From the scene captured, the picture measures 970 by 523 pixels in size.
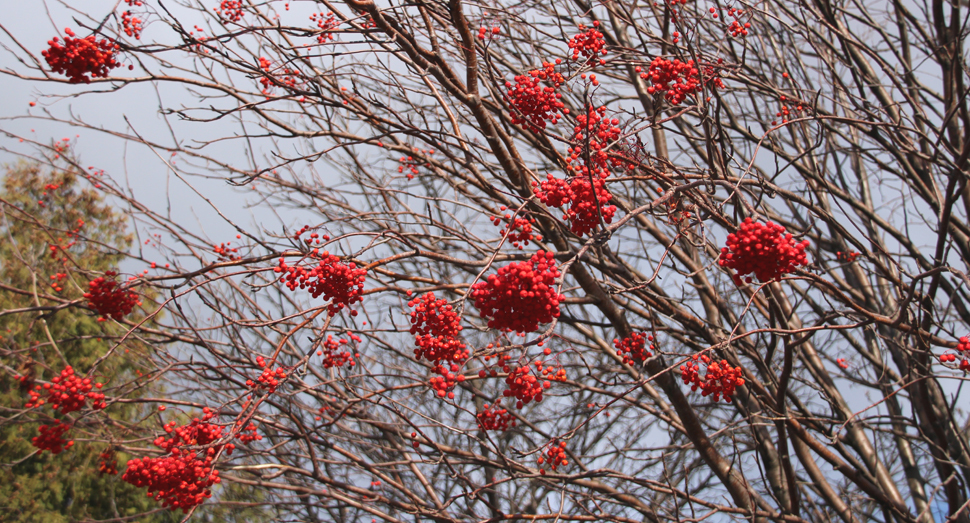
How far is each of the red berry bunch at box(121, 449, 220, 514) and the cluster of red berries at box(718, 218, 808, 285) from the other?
10.2 ft

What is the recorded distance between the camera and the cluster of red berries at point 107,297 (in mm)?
4254

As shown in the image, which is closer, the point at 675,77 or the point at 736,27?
the point at 675,77

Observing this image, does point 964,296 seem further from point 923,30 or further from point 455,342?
point 455,342

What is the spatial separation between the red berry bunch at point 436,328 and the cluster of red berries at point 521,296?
407 millimetres

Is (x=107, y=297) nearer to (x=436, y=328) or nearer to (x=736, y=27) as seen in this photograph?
(x=436, y=328)

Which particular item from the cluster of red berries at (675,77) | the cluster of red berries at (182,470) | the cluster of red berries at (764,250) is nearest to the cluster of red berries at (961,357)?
the cluster of red berries at (764,250)

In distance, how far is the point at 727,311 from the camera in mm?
5289

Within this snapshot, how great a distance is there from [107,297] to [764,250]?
4200mm

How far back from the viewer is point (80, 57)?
403cm

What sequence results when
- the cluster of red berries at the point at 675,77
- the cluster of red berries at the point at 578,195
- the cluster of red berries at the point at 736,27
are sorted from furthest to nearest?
the cluster of red berries at the point at 736,27
the cluster of red berries at the point at 675,77
the cluster of red berries at the point at 578,195

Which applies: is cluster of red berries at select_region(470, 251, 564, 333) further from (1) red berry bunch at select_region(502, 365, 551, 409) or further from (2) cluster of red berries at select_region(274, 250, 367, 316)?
(2) cluster of red berries at select_region(274, 250, 367, 316)

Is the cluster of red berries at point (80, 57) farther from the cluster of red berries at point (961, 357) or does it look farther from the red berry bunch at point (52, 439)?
the cluster of red berries at point (961, 357)

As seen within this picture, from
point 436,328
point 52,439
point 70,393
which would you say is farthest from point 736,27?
point 52,439

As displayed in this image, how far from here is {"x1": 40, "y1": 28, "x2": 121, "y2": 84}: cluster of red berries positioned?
13.1 feet
